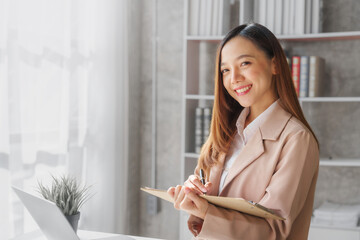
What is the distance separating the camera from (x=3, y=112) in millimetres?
1771

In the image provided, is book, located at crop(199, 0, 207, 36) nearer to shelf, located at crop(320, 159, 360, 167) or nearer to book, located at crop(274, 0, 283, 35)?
book, located at crop(274, 0, 283, 35)

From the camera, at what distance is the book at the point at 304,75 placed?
2.55m

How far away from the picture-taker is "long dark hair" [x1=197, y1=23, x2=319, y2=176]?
1.37 metres

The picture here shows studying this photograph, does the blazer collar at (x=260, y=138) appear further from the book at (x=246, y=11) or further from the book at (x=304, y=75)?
the book at (x=246, y=11)

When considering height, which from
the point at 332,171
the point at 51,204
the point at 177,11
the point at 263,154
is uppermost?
the point at 177,11

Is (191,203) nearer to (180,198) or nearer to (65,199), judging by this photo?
(180,198)

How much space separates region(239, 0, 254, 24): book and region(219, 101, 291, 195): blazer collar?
142 cm

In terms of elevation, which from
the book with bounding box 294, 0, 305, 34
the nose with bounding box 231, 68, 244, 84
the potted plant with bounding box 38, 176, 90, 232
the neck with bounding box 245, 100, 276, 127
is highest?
the book with bounding box 294, 0, 305, 34

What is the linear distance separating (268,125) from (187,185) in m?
0.35

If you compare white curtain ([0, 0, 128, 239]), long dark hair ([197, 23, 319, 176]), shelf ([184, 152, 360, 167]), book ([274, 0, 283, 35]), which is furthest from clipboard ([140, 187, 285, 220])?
book ([274, 0, 283, 35])

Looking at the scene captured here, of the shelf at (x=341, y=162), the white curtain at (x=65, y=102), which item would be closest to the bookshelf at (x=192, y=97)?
the shelf at (x=341, y=162)

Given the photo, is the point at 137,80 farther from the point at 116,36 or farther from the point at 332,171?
the point at 332,171

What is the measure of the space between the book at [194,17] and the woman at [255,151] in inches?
50.1

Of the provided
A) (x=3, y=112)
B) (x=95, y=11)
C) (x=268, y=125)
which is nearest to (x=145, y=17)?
(x=95, y=11)
